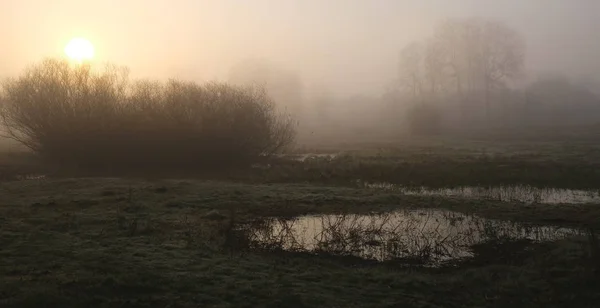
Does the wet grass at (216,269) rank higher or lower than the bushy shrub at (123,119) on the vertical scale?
lower

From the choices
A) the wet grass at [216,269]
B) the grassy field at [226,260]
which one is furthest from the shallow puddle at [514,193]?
the wet grass at [216,269]

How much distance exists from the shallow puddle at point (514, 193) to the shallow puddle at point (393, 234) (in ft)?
20.1

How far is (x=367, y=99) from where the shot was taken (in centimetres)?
14300

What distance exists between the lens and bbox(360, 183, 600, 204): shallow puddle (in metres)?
24.3

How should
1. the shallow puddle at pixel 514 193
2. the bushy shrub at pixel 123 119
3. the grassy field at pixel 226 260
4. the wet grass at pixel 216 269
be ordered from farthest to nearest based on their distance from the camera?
the bushy shrub at pixel 123 119 < the shallow puddle at pixel 514 193 < the grassy field at pixel 226 260 < the wet grass at pixel 216 269

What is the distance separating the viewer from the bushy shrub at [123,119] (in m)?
39.3

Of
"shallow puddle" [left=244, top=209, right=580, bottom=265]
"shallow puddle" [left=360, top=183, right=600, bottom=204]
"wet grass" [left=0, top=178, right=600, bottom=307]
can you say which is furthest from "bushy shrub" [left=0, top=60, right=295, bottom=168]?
"shallow puddle" [left=244, top=209, right=580, bottom=265]

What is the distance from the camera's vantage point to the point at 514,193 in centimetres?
2653

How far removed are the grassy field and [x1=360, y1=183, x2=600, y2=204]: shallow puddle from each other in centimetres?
224

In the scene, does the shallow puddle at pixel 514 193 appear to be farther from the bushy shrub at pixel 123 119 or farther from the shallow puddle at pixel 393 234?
the bushy shrub at pixel 123 119

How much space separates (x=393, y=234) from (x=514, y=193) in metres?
12.9

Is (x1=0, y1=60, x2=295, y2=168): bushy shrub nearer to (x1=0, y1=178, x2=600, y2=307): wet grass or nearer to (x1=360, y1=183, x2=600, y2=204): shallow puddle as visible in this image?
(x1=360, y1=183, x2=600, y2=204): shallow puddle

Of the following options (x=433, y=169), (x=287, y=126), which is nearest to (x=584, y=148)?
(x=433, y=169)

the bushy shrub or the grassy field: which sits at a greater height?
the bushy shrub
